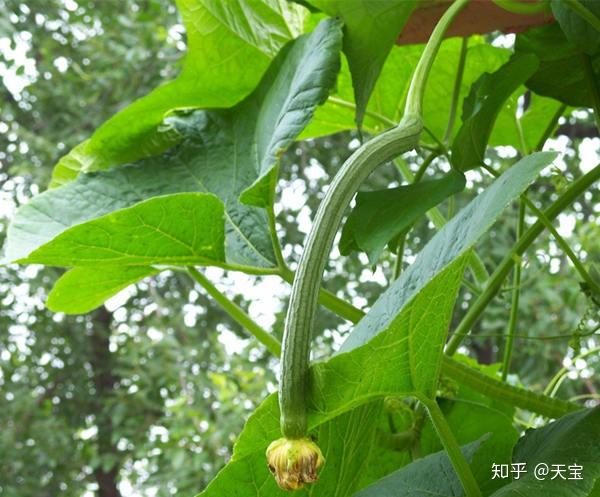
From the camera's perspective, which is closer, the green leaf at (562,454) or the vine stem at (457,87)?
the green leaf at (562,454)

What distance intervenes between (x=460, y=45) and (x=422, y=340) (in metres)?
0.30

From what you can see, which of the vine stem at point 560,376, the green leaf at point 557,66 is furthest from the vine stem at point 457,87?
the vine stem at point 560,376

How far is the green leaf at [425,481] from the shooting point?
1.25ft

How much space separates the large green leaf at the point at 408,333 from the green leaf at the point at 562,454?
0.19 feet

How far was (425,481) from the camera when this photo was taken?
0.39 meters

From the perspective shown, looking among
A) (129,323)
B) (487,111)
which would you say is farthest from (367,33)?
(129,323)

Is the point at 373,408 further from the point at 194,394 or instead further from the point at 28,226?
the point at 194,394

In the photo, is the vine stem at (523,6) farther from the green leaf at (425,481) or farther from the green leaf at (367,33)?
the green leaf at (425,481)

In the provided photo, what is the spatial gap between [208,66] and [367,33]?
0.13 meters

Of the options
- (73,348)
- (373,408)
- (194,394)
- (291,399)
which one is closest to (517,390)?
(373,408)

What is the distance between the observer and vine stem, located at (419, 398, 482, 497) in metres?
0.33

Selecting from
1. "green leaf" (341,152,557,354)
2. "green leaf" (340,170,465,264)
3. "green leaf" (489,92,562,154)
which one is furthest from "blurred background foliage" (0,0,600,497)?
"green leaf" (341,152,557,354)

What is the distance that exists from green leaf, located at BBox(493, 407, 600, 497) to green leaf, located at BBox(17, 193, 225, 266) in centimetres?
15

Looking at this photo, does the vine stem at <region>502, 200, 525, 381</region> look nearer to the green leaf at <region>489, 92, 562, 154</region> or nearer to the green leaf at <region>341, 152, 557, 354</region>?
the green leaf at <region>489, 92, 562, 154</region>
